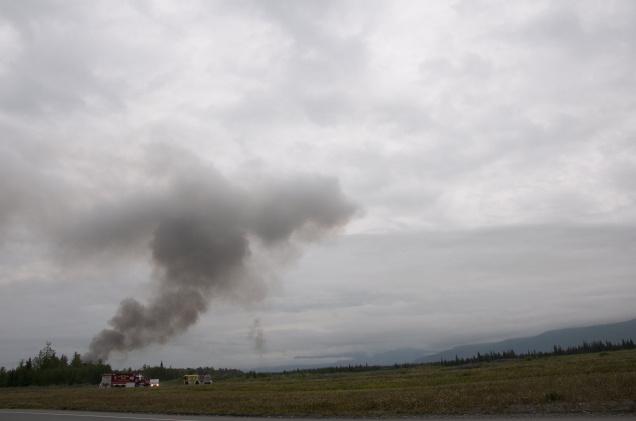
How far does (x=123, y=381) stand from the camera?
8238cm

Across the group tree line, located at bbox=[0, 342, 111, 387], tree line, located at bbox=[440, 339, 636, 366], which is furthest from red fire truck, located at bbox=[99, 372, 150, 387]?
tree line, located at bbox=[440, 339, 636, 366]

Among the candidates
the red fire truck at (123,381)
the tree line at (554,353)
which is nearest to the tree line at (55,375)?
the red fire truck at (123,381)

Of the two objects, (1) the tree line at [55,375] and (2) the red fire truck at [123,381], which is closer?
(2) the red fire truck at [123,381]

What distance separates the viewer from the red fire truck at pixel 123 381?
81625mm

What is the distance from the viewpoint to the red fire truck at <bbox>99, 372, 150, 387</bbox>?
81.6 m

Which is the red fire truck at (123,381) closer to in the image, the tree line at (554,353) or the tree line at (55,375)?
the tree line at (55,375)

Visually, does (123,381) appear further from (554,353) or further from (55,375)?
(554,353)

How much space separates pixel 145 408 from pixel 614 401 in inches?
959

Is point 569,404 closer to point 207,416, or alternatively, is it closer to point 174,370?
point 207,416

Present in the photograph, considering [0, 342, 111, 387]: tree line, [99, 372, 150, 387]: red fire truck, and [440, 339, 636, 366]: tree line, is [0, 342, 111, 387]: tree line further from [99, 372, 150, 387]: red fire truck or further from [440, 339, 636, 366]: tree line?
[440, 339, 636, 366]: tree line

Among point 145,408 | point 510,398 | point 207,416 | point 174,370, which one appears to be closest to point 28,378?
point 174,370

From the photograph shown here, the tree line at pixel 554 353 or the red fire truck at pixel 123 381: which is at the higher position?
the red fire truck at pixel 123 381

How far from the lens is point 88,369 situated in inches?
4513

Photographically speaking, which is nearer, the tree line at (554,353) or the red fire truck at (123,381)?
the red fire truck at (123,381)
